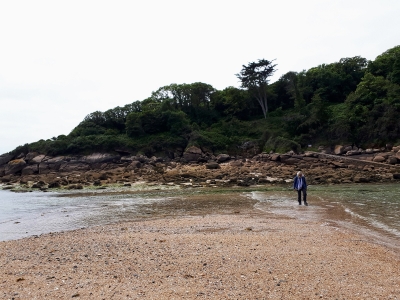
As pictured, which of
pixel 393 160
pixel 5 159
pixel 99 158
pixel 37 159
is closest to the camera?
pixel 393 160

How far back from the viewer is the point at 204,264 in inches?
296

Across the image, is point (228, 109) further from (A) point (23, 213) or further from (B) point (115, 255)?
(B) point (115, 255)

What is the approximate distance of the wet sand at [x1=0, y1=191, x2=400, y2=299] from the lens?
603cm

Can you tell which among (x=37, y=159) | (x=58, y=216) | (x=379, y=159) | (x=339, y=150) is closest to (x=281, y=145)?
(x=339, y=150)

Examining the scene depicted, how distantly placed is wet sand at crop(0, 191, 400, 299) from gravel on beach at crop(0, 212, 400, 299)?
0.07 feet

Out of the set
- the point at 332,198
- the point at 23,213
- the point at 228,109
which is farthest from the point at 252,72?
the point at 23,213

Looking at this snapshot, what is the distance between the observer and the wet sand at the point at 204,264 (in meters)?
6.03

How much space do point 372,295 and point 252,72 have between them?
62.2 m

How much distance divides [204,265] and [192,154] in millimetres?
44462

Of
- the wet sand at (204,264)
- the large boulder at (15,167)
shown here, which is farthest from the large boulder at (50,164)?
the wet sand at (204,264)

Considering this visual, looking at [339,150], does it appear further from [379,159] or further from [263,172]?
[263,172]

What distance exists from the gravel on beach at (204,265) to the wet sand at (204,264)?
20 mm

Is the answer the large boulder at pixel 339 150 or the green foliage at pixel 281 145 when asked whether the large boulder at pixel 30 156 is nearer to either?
the green foliage at pixel 281 145

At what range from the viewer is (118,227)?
1316cm
